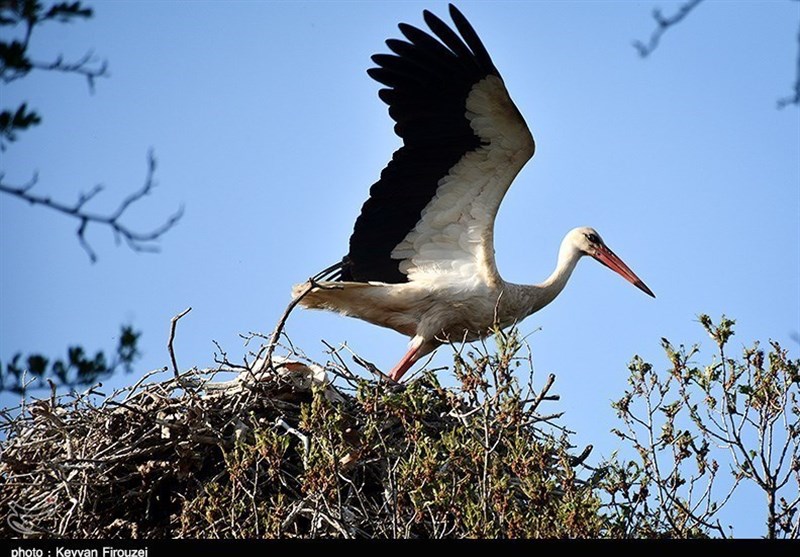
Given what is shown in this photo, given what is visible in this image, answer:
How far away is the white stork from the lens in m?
7.61

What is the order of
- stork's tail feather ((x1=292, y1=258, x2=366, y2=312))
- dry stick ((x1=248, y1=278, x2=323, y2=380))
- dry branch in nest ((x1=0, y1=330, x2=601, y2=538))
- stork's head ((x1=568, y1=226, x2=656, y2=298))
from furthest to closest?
stork's head ((x1=568, y1=226, x2=656, y2=298)) → stork's tail feather ((x1=292, y1=258, x2=366, y2=312)) → dry stick ((x1=248, y1=278, x2=323, y2=380)) → dry branch in nest ((x1=0, y1=330, x2=601, y2=538))

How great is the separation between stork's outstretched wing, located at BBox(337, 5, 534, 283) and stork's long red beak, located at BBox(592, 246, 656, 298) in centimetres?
143

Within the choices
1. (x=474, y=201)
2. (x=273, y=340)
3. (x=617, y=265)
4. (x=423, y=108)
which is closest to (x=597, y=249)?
(x=617, y=265)

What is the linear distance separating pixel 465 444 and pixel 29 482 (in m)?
2.18

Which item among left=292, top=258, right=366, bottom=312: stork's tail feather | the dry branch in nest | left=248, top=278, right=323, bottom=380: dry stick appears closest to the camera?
the dry branch in nest

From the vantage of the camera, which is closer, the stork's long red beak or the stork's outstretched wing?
the stork's outstretched wing

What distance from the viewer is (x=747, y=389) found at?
5.26 m

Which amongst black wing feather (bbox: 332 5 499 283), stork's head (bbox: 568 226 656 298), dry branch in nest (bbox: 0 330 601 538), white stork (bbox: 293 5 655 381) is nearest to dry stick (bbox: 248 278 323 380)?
dry branch in nest (bbox: 0 330 601 538)

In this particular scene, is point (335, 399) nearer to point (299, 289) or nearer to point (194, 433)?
point (194, 433)

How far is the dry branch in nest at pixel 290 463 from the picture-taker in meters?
4.88

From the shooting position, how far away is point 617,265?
915cm

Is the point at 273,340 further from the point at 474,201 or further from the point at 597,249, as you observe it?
the point at 597,249

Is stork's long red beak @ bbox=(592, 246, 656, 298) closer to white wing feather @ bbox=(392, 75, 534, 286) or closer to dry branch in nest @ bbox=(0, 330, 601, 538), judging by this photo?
white wing feather @ bbox=(392, 75, 534, 286)

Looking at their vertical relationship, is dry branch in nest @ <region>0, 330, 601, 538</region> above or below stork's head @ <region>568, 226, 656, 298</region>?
below
